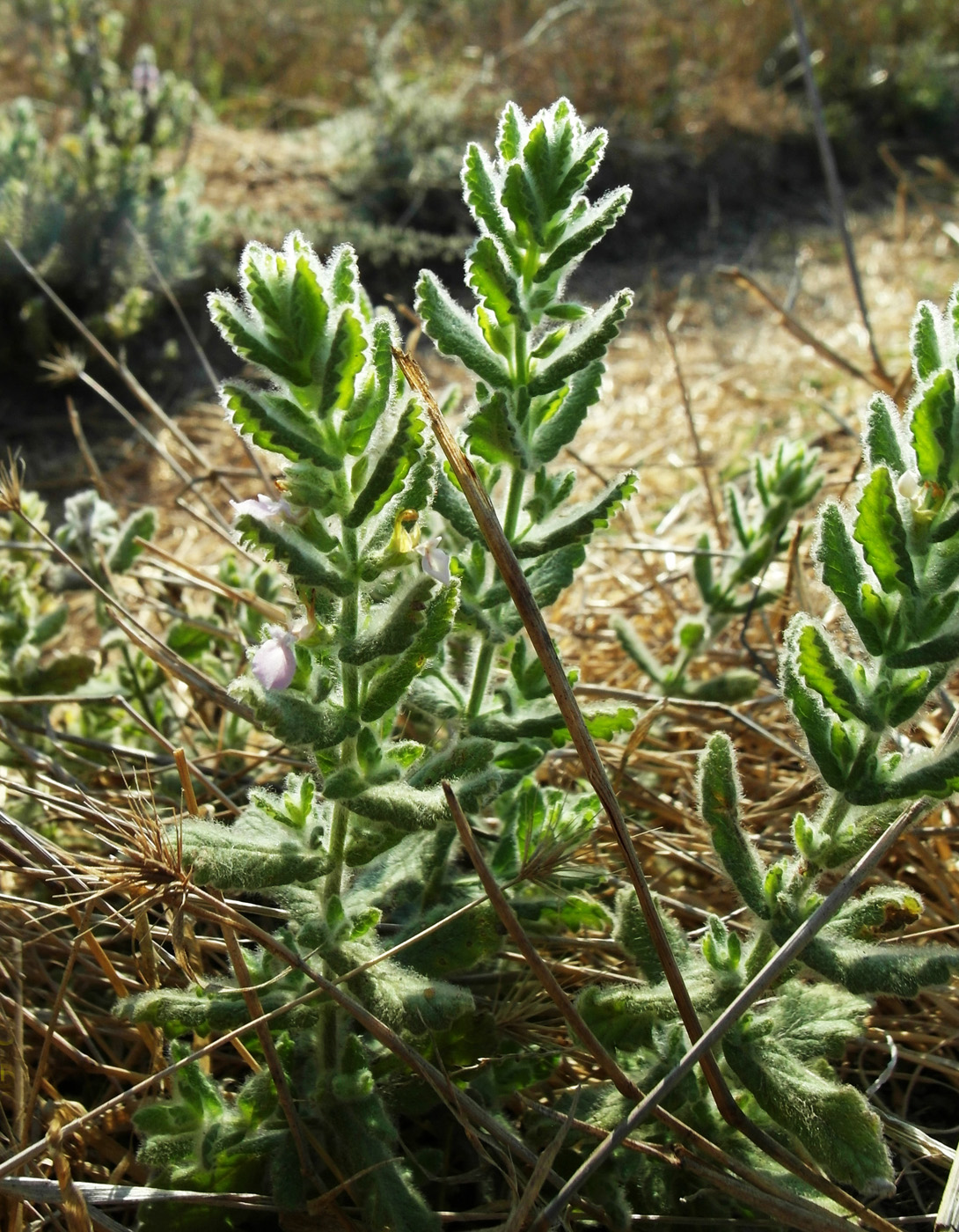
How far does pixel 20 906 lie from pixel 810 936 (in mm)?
1452

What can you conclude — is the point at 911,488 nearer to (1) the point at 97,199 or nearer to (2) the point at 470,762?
(2) the point at 470,762

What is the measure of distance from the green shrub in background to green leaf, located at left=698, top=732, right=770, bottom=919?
3924 millimetres

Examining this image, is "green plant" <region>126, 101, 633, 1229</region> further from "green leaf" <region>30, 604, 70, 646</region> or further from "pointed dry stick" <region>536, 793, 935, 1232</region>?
"green leaf" <region>30, 604, 70, 646</region>

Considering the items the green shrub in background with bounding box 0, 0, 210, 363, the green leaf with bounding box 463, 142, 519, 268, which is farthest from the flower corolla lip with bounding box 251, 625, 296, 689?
the green shrub in background with bounding box 0, 0, 210, 363

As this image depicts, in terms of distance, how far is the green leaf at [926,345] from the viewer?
1.67 meters

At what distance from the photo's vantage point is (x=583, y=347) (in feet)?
5.62

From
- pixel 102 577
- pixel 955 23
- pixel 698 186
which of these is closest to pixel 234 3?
pixel 698 186

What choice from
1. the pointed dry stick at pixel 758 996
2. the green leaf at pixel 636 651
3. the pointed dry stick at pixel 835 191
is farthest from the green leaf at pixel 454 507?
the pointed dry stick at pixel 835 191

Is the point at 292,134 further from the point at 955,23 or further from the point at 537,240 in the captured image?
the point at 537,240

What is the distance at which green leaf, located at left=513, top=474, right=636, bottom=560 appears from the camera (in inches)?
70.1

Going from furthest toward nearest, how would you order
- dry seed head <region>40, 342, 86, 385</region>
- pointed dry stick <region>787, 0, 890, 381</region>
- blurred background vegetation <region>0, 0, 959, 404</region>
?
blurred background vegetation <region>0, 0, 959, 404</region> < pointed dry stick <region>787, 0, 890, 381</region> < dry seed head <region>40, 342, 86, 385</region>

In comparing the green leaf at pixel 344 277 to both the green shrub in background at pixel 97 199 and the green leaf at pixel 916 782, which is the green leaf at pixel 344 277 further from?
the green shrub in background at pixel 97 199

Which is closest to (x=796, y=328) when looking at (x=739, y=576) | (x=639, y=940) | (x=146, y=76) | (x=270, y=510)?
(x=739, y=576)

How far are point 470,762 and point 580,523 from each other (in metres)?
0.43
